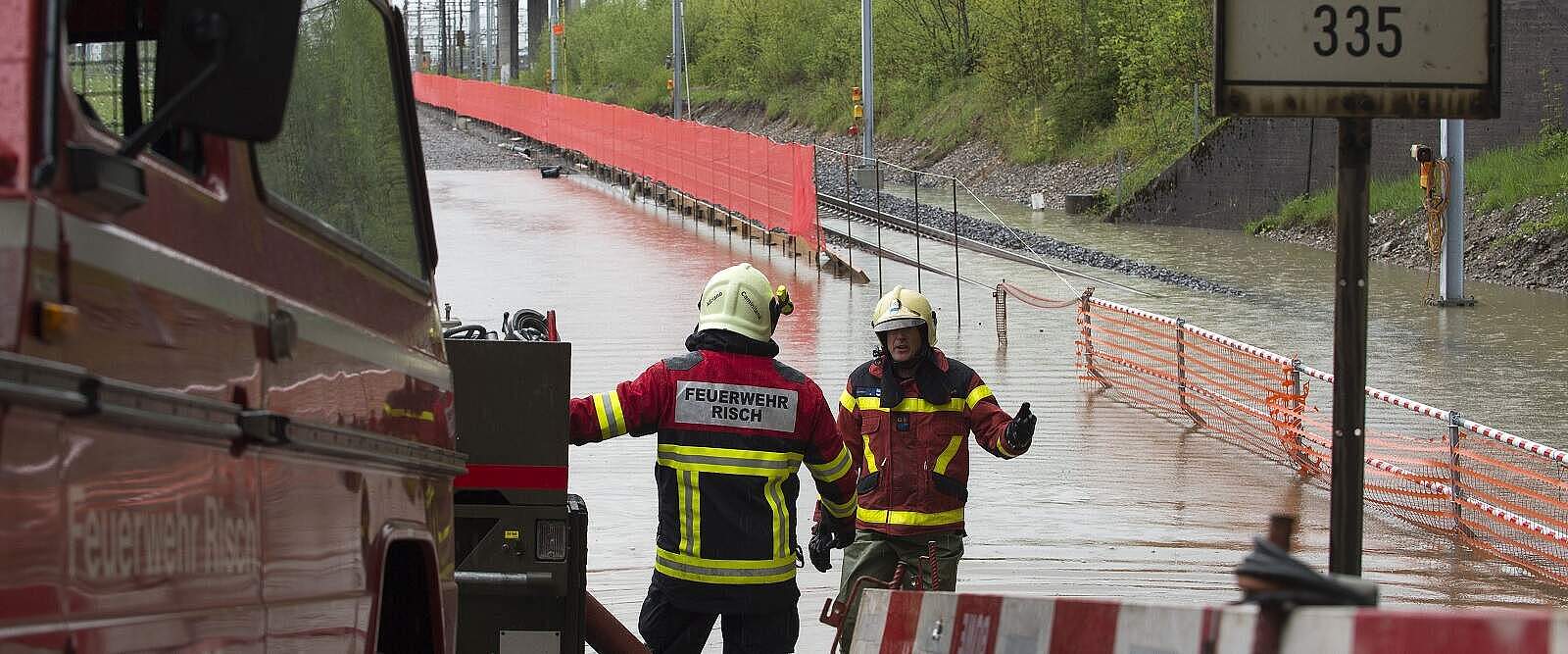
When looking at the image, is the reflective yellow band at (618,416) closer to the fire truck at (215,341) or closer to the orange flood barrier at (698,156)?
the fire truck at (215,341)

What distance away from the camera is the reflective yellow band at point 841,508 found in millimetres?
6336

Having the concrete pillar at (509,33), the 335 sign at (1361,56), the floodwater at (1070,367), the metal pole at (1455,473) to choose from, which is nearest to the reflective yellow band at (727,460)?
the 335 sign at (1361,56)

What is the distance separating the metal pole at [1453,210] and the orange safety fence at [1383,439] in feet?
19.3

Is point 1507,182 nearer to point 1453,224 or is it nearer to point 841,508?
point 1453,224

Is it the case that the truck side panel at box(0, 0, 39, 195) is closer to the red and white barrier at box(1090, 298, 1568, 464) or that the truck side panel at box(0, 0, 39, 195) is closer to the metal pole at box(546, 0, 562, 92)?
the red and white barrier at box(1090, 298, 1568, 464)

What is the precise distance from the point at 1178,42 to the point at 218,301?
3947 cm

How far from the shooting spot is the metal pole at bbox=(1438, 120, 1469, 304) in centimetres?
2225

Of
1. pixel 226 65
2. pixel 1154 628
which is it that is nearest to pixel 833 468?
pixel 1154 628

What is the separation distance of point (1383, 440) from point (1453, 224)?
1012 cm

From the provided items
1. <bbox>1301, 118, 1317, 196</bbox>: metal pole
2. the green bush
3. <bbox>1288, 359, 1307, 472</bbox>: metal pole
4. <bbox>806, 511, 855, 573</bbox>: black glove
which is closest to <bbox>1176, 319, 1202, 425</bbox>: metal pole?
<bbox>1288, 359, 1307, 472</bbox>: metal pole

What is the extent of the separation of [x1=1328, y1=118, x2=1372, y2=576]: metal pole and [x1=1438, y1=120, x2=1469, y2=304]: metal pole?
18120mm

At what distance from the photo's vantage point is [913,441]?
7090mm

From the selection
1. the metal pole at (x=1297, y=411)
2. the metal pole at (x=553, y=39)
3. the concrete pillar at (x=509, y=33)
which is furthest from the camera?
the concrete pillar at (x=509, y=33)

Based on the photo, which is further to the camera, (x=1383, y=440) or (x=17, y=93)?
(x=1383, y=440)
